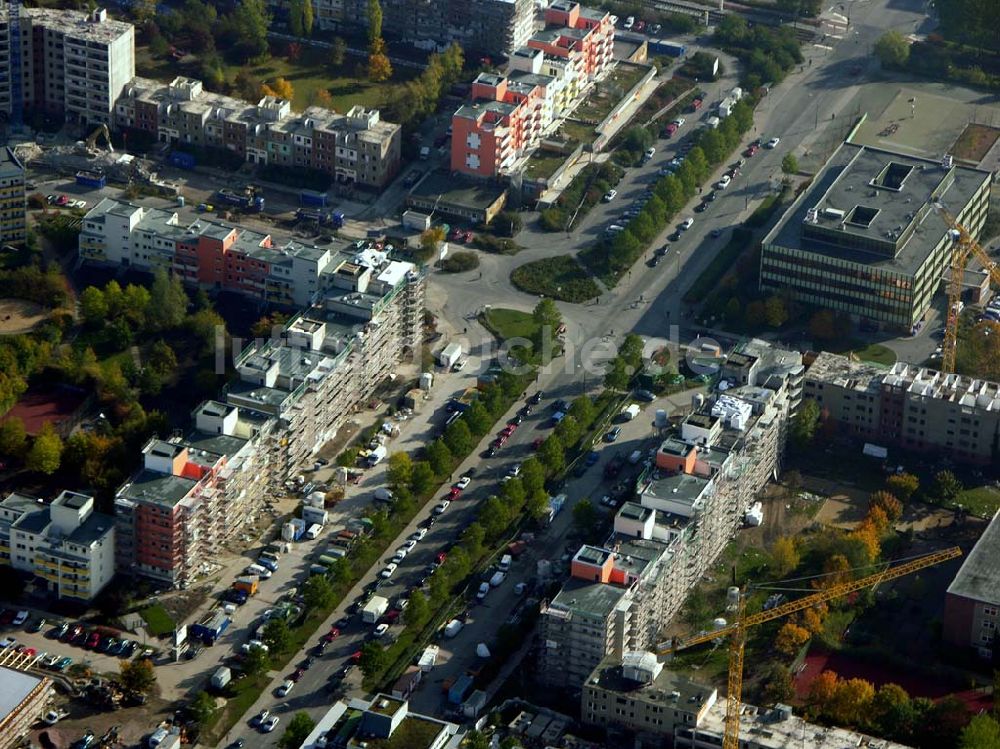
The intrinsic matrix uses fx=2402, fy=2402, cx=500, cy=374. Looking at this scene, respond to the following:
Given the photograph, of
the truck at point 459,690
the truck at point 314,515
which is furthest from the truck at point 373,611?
the truck at point 314,515

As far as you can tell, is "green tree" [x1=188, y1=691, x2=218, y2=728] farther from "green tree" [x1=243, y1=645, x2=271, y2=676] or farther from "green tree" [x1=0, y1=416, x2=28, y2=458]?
"green tree" [x1=0, y1=416, x2=28, y2=458]

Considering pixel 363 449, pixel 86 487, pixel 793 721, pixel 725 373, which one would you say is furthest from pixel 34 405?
pixel 793 721

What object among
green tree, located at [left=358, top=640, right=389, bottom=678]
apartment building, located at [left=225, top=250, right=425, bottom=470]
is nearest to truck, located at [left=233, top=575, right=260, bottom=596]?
apartment building, located at [left=225, top=250, right=425, bottom=470]

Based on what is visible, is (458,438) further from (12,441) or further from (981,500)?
(981,500)

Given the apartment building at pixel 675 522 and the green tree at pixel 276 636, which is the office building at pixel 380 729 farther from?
the apartment building at pixel 675 522

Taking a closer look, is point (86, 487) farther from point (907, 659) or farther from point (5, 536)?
point (907, 659)

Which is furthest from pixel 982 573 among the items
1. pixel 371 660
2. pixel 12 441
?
pixel 12 441

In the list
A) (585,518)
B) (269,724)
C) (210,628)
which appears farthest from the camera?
(585,518)
